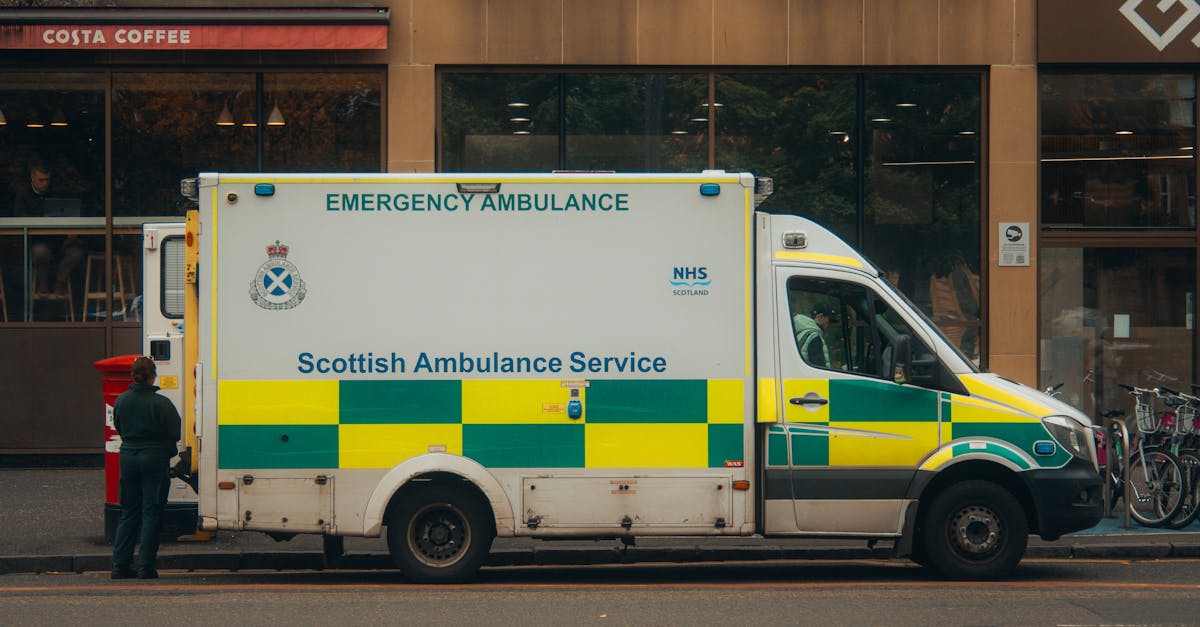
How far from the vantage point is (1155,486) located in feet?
40.0

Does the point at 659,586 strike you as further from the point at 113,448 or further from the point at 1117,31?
the point at 1117,31

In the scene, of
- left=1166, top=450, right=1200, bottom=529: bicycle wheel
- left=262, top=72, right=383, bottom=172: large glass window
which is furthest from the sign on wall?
left=262, top=72, right=383, bottom=172: large glass window

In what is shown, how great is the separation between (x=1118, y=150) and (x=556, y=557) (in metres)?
8.83

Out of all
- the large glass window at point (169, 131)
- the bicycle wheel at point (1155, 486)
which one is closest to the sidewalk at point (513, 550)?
the bicycle wheel at point (1155, 486)

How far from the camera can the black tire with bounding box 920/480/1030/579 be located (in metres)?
9.58

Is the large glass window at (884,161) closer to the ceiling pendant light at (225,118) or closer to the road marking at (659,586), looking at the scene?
the ceiling pendant light at (225,118)

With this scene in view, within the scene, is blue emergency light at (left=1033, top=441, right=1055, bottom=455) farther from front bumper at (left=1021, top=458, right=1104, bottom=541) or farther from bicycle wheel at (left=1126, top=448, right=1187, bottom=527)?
bicycle wheel at (left=1126, top=448, right=1187, bottom=527)

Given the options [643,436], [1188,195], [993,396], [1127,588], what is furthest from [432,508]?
[1188,195]

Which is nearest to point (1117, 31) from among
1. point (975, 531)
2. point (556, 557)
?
point (975, 531)

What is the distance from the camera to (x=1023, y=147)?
15.6 metres

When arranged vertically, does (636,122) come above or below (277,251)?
above

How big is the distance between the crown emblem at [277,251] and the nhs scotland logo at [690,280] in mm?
2661

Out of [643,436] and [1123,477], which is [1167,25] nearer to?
[1123,477]

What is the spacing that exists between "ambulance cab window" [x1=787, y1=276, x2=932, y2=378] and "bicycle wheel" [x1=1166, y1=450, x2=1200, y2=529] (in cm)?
389
